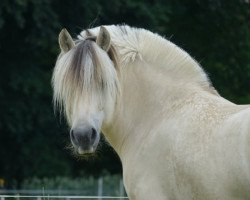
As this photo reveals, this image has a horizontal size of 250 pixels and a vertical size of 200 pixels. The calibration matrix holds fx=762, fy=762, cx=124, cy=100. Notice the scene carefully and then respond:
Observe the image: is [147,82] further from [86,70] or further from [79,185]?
[79,185]

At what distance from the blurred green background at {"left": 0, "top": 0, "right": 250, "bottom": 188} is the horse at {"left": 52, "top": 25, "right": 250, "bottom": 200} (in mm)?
10505

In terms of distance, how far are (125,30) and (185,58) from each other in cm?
59

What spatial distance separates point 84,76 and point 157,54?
0.80 m

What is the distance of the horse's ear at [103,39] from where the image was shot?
5.68 meters

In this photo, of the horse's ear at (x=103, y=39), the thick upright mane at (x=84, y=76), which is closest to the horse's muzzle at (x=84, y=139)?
the thick upright mane at (x=84, y=76)

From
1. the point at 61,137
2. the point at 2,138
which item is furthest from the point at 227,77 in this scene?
the point at 2,138

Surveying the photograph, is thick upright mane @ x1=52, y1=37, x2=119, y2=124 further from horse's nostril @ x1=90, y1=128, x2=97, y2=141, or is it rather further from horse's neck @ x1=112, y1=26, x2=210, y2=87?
horse's neck @ x1=112, y1=26, x2=210, y2=87

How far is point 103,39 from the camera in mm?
5684

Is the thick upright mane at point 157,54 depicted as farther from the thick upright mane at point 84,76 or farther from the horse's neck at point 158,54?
the thick upright mane at point 84,76

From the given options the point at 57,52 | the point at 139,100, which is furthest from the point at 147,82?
the point at 57,52

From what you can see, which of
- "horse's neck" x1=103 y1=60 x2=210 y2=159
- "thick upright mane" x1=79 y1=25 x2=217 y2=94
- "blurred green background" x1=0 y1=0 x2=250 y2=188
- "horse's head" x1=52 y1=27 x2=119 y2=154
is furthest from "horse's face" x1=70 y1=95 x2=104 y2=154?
"blurred green background" x1=0 y1=0 x2=250 y2=188

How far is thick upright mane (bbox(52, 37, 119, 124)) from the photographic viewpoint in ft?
17.9

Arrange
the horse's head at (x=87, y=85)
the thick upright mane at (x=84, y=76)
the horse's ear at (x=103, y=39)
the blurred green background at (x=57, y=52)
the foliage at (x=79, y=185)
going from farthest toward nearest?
the blurred green background at (x=57, y=52), the foliage at (x=79, y=185), the horse's ear at (x=103, y=39), the thick upright mane at (x=84, y=76), the horse's head at (x=87, y=85)

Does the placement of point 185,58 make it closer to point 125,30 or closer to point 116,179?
point 125,30
